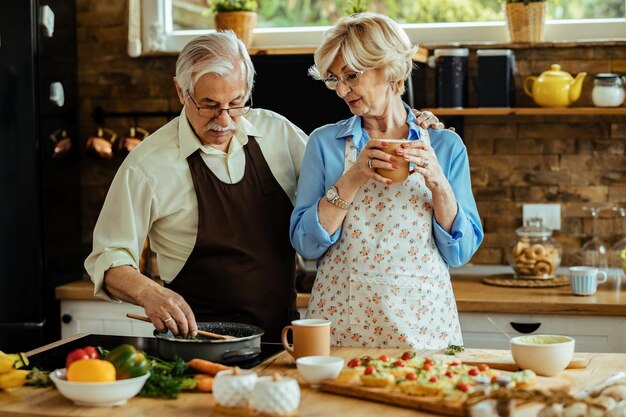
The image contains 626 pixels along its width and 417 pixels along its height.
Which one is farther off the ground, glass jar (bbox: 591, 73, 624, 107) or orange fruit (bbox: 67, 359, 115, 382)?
glass jar (bbox: 591, 73, 624, 107)

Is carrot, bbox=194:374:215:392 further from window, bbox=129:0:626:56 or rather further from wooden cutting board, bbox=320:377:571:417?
window, bbox=129:0:626:56

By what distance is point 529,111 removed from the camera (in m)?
4.02

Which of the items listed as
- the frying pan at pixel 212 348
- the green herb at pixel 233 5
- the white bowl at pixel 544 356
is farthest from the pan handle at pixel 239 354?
Result: the green herb at pixel 233 5

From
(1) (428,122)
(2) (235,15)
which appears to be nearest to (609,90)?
(1) (428,122)

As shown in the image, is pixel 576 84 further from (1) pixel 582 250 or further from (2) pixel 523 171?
(1) pixel 582 250

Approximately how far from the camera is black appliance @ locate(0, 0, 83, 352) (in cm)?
405

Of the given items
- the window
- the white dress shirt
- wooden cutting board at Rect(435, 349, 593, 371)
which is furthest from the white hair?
the window

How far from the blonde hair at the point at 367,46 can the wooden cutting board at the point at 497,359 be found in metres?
0.82

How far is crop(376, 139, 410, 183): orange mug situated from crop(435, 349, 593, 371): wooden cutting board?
48 cm

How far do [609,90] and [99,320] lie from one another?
92.7 inches

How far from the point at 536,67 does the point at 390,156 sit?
1968 mm

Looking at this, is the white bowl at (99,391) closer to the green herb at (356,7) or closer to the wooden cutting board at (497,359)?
the wooden cutting board at (497,359)

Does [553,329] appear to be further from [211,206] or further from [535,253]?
[211,206]

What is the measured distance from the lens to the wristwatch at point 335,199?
2.61m
